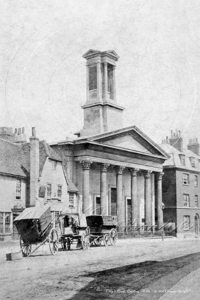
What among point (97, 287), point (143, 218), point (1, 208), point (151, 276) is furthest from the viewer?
point (143, 218)

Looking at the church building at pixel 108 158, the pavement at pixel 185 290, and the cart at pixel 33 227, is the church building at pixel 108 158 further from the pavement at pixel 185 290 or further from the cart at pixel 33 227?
the pavement at pixel 185 290

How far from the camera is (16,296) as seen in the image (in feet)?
33.8

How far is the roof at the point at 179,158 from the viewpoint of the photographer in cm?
5578

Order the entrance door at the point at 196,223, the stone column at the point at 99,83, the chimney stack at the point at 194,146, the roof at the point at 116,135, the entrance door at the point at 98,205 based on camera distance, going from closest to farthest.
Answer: the roof at the point at 116,135 < the entrance door at the point at 98,205 < the stone column at the point at 99,83 < the entrance door at the point at 196,223 < the chimney stack at the point at 194,146

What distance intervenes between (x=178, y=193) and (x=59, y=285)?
43.9 metres

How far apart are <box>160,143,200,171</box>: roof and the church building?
22.5 ft

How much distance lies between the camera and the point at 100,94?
44.2 m

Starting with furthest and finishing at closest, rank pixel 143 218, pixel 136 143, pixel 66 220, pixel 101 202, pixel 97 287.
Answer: pixel 143 218
pixel 136 143
pixel 101 202
pixel 66 220
pixel 97 287

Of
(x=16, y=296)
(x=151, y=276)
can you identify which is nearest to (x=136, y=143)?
(x=151, y=276)

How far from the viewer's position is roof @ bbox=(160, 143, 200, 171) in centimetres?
5578

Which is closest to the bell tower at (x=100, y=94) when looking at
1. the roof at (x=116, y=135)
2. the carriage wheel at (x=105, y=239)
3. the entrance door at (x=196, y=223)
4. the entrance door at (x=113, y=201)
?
the roof at (x=116, y=135)

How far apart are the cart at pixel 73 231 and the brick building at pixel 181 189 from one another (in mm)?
27409

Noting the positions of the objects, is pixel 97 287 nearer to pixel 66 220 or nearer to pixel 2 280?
pixel 2 280

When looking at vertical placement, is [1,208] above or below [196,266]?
above
